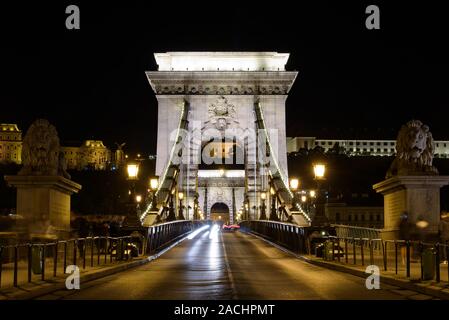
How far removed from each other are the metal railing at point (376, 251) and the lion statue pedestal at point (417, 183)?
2.43ft

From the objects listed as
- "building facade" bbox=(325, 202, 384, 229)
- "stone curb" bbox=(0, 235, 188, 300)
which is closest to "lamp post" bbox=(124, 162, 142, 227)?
"stone curb" bbox=(0, 235, 188, 300)

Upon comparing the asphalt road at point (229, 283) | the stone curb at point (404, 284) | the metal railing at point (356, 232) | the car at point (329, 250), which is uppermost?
the metal railing at point (356, 232)

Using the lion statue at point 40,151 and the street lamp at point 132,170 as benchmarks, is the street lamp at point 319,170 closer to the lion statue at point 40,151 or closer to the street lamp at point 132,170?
the street lamp at point 132,170

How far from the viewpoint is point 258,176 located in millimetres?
79688

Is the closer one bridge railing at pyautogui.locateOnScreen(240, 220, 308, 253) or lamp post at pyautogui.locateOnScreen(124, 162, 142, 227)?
lamp post at pyautogui.locateOnScreen(124, 162, 142, 227)

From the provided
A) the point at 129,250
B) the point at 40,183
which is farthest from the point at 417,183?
the point at 40,183

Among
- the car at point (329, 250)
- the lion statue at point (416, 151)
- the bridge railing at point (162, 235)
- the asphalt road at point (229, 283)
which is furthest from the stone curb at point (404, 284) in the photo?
the bridge railing at point (162, 235)

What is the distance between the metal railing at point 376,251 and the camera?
54.9ft

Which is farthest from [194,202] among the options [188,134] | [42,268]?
[42,268]

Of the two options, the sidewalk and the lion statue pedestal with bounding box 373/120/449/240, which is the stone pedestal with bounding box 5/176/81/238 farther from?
the lion statue pedestal with bounding box 373/120/449/240

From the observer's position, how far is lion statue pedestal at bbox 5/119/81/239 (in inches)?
883

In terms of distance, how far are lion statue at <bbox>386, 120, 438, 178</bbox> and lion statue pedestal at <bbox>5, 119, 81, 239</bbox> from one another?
32.3 ft

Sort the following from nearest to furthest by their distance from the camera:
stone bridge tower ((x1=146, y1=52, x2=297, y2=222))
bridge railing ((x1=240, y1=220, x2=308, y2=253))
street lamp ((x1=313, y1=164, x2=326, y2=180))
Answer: street lamp ((x1=313, y1=164, x2=326, y2=180)) → bridge railing ((x1=240, y1=220, x2=308, y2=253)) → stone bridge tower ((x1=146, y1=52, x2=297, y2=222))
